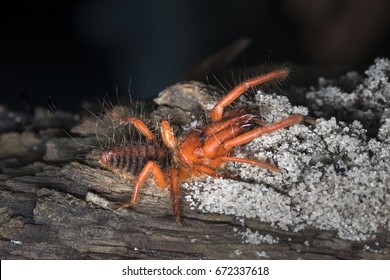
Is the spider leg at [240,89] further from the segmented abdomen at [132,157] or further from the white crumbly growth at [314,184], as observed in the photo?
the segmented abdomen at [132,157]

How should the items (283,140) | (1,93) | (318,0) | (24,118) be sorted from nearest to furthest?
1. (283,140)
2. (24,118)
3. (318,0)
4. (1,93)

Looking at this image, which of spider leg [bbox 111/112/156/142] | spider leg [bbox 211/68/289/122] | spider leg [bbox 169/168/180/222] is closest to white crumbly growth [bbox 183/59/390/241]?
spider leg [bbox 169/168/180/222]

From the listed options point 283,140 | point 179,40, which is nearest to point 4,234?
point 283,140

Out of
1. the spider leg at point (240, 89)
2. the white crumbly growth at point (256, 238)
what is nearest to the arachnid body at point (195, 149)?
the spider leg at point (240, 89)

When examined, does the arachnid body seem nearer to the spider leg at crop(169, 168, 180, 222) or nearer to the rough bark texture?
the spider leg at crop(169, 168, 180, 222)

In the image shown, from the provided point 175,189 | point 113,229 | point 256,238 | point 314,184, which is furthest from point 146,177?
point 314,184

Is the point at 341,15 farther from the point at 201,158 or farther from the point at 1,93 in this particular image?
the point at 1,93
